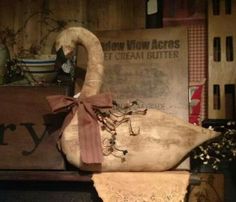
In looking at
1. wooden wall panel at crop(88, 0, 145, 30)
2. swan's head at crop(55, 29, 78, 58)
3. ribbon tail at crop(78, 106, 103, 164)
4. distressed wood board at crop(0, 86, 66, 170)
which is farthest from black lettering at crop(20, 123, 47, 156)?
wooden wall panel at crop(88, 0, 145, 30)

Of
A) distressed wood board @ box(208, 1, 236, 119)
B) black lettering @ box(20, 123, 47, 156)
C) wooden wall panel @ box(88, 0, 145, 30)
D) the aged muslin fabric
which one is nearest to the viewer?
the aged muslin fabric

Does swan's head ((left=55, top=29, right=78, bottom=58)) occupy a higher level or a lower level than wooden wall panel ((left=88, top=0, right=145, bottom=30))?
lower

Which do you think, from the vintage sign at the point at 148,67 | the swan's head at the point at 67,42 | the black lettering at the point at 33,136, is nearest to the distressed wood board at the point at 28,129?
the black lettering at the point at 33,136

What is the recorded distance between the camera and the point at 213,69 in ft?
4.96

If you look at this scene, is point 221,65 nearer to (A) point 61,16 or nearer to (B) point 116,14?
(B) point 116,14

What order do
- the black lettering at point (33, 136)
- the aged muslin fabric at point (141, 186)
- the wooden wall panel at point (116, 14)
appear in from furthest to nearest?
1. the wooden wall panel at point (116, 14)
2. the black lettering at point (33, 136)
3. the aged muslin fabric at point (141, 186)

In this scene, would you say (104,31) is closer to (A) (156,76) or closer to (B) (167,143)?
(A) (156,76)

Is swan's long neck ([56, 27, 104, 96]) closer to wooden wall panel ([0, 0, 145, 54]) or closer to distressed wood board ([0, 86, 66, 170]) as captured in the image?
distressed wood board ([0, 86, 66, 170])

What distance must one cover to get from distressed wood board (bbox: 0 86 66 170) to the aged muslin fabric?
0.48ft

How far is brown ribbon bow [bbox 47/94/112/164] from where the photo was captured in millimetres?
1199

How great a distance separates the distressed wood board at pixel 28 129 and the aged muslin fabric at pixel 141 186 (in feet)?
0.48

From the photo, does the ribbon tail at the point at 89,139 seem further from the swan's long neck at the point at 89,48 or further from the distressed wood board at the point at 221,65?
the distressed wood board at the point at 221,65

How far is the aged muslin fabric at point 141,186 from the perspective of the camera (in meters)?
1.16

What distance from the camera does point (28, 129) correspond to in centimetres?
128
